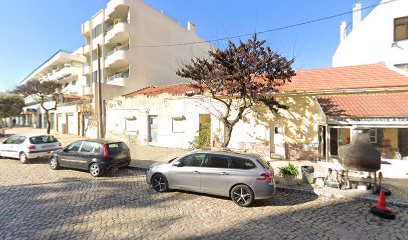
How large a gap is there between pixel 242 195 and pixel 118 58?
759 inches

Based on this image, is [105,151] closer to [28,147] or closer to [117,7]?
[28,147]

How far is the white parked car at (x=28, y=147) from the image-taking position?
1023 cm

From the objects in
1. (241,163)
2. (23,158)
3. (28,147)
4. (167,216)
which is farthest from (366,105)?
(23,158)

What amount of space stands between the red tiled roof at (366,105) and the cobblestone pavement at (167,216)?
549 cm

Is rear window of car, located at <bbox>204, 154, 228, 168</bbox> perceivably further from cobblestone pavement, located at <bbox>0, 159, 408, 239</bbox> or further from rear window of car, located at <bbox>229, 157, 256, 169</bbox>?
cobblestone pavement, located at <bbox>0, 159, 408, 239</bbox>

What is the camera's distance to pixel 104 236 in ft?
13.8

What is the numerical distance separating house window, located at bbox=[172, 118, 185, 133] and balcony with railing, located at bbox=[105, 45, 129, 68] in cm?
985

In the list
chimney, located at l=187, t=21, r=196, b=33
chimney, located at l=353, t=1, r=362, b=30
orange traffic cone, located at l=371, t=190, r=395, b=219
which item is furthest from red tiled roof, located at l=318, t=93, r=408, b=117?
chimney, located at l=187, t=21, r=196, b=33

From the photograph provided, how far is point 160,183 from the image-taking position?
22.5 ft

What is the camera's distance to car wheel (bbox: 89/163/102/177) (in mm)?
8336

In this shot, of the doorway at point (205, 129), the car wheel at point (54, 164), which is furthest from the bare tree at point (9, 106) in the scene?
the doorway at point (205, 129)

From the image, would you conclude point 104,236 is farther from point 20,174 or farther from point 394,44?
point 394,44

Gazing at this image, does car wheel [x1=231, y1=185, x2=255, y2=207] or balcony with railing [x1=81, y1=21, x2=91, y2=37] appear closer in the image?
car wheel [x1=231, y1=185, x2=255, y2=207]

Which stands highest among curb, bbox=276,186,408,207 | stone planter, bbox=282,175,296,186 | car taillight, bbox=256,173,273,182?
car taillight, bbox=256,173,273,182
